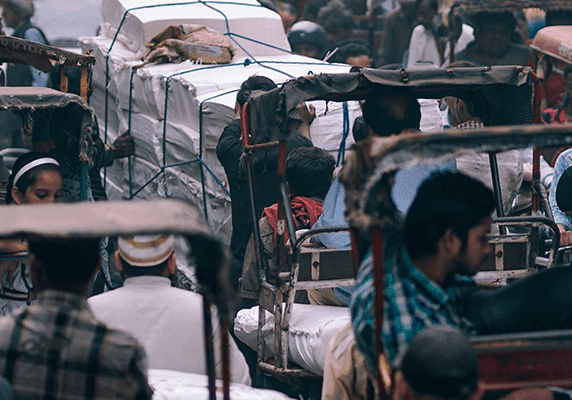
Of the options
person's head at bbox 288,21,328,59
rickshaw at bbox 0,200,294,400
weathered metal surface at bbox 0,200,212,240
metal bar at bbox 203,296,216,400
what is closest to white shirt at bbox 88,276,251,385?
metal bar at bbox 203,296,216,400

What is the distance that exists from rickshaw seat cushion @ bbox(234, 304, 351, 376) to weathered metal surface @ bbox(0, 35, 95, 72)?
214cm

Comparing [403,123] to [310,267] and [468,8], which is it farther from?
[468,8]

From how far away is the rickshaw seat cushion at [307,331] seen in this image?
4258 mm

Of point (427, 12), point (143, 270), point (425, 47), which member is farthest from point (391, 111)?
point (427, 12)

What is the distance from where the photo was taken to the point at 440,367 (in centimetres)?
207

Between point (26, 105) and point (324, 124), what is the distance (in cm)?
219

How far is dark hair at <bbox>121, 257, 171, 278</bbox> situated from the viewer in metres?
3.14

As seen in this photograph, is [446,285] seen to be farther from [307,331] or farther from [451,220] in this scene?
[307,331]

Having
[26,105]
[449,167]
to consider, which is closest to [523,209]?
[449,167]

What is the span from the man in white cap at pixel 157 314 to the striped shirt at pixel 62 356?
84 centimetres

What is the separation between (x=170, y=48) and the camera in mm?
7969

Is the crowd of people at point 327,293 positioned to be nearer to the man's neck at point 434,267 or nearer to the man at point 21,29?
the man's neck at point 434,267

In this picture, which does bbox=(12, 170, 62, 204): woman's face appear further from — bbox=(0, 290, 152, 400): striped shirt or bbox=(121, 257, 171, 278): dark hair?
bbox=(0, 290, 152, 400): striped shirt

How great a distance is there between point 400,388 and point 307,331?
2191 mm
